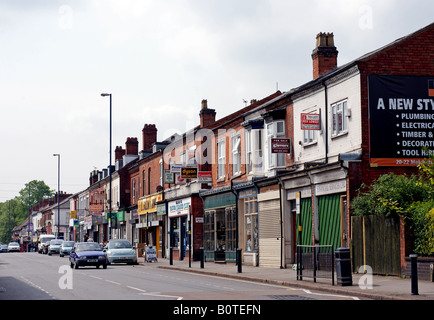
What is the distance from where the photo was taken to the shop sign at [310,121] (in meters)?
30.0

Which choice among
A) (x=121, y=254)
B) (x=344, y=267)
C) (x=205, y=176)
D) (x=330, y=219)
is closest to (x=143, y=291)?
(x=344, y=267)

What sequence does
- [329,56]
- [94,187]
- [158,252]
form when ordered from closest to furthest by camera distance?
[329,56]
[158,252]
[94,187]

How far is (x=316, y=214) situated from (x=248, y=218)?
860 centimetres

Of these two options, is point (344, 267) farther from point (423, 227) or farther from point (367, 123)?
point (367, 123)

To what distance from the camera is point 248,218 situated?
3869 centimetres

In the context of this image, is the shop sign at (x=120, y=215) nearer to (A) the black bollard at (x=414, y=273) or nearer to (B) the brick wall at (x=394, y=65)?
(B) the brick wall at (x=394, y=65)

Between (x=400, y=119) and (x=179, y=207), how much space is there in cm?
2396

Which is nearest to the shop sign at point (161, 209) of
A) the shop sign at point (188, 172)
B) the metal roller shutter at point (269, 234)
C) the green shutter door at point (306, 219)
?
the shop sign at point (188, 172)

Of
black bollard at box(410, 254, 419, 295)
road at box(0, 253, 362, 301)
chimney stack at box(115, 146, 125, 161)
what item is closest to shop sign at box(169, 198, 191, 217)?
road at box(0, 253, 362, 301)

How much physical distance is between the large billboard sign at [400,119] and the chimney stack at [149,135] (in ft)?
130

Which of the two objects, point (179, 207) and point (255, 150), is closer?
point (255, 150)

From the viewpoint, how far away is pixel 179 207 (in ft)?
162
